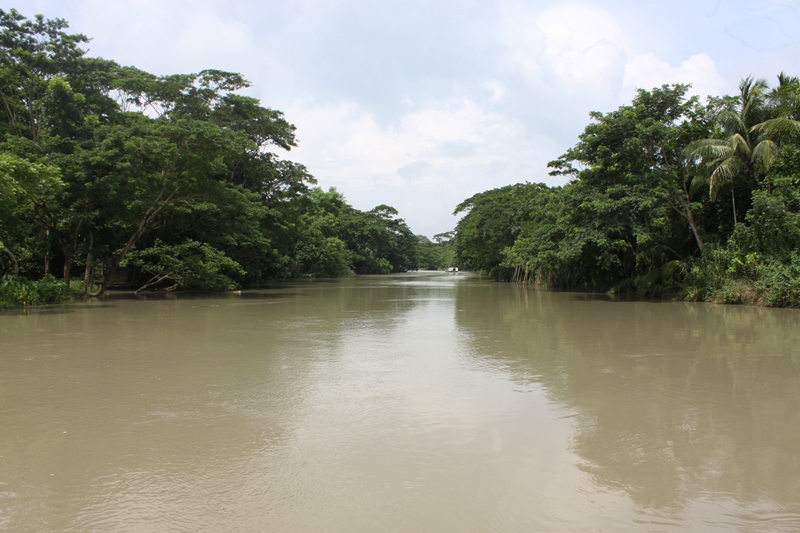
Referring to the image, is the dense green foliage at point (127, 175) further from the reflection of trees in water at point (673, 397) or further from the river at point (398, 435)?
the reflection of trees in water at point (673, 397)

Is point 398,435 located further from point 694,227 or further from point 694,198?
point 694,198

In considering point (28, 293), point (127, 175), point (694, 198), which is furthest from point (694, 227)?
point (28, 293)

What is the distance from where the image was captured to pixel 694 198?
19.8 meters

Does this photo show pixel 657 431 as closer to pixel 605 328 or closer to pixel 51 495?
pixel 51 495

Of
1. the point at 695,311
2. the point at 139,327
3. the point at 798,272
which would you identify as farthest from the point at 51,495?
the point at 798,272

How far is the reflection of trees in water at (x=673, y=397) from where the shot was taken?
11.7 ft

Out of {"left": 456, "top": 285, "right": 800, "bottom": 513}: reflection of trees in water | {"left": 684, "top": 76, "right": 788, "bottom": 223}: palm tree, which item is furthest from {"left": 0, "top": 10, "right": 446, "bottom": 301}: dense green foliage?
{"left": 684, "top": 76, "right": 788, "bottom": 223}: palm tree

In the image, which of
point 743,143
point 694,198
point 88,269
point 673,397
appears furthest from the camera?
point 694,198

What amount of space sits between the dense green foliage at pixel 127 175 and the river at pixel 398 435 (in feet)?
30.4

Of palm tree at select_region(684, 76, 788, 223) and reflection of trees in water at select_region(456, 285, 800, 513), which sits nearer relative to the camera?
reflection of trees in water at select_region(456, 285, 800, 513)

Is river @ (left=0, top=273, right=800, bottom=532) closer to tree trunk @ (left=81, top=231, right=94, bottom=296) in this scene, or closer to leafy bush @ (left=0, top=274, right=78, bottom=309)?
leafy bush @ (left=0, top=274, right=78, bottom=309)

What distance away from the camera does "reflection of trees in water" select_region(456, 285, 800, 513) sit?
3.58 m

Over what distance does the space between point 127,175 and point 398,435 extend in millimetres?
16756

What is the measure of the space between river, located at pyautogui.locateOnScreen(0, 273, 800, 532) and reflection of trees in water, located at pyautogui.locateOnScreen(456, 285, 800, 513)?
0.08 feet
